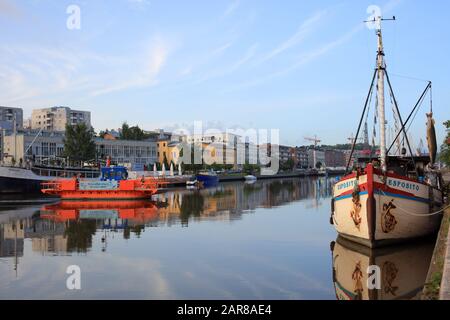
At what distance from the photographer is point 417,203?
20.8 metres

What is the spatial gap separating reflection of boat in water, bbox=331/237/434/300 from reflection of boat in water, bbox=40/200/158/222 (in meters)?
17.2

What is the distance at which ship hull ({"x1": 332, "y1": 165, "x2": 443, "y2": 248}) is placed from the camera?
63.5 feet

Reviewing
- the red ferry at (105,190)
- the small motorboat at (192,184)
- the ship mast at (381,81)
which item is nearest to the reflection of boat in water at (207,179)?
the small motorboat at (192,184)

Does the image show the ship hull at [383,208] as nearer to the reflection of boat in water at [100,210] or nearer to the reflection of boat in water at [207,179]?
the reflection of boat in water at [100,210]

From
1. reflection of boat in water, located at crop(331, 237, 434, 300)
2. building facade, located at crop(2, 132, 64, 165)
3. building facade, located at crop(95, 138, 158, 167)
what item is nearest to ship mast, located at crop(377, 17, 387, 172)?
reflection of boat in water, located at crop(331, 237, 434, 300)

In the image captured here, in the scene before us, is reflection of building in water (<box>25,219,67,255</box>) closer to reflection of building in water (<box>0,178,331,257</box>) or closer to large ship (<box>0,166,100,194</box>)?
reflection of building in water (<box>0,178,331,257</box>)

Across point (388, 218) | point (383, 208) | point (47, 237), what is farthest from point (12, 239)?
point (388, 218)

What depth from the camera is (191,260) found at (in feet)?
62.0

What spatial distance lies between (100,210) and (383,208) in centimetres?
2688

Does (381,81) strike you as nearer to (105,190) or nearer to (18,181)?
(105,190)

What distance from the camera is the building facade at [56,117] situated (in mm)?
158250
